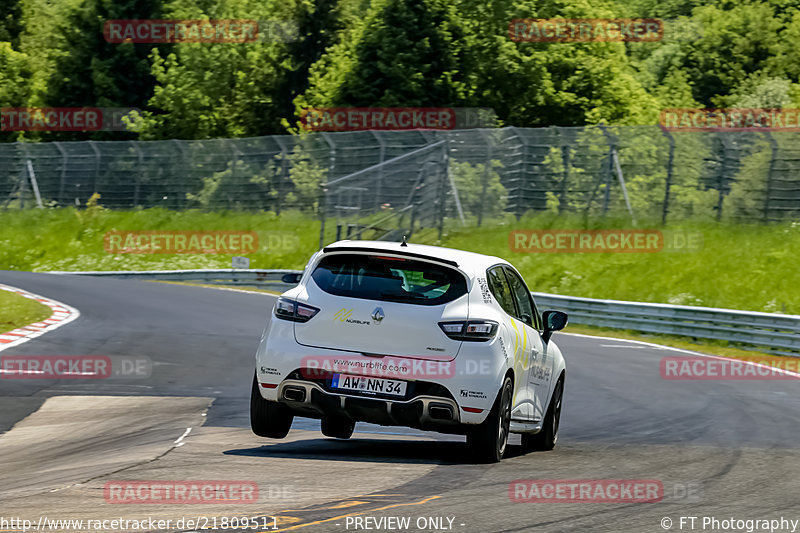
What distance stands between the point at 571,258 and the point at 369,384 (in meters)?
26.2

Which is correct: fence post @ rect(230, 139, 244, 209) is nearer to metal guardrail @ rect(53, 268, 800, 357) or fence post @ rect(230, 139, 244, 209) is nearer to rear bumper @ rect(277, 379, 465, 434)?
metal guardrail @ rect(53, 268, 800, 357)

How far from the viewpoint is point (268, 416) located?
9.54 metres

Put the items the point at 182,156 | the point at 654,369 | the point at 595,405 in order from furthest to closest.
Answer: the point at 182,156 → the point at 654,369 → the point at 595,405

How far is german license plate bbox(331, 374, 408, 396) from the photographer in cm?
884

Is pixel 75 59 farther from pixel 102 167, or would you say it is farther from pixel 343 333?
pixel 343 333

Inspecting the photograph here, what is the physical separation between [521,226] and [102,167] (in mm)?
19030

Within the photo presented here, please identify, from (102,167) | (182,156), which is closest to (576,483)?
(182,156)

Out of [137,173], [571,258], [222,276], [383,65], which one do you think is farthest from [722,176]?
[383,65]

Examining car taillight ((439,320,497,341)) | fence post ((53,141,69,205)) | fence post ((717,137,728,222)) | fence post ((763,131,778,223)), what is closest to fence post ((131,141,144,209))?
fence post ((53,141,69,205))

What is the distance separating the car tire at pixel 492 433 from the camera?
898 centimetres

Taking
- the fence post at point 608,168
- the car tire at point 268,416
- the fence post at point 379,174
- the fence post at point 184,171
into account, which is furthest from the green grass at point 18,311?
the fence post at point 184,171

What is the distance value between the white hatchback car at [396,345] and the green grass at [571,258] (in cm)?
2031

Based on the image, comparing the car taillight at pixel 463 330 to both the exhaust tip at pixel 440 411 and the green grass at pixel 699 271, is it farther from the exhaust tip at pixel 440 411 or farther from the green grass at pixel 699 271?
the green grass at pixel 699 271

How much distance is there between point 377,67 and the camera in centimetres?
5559
